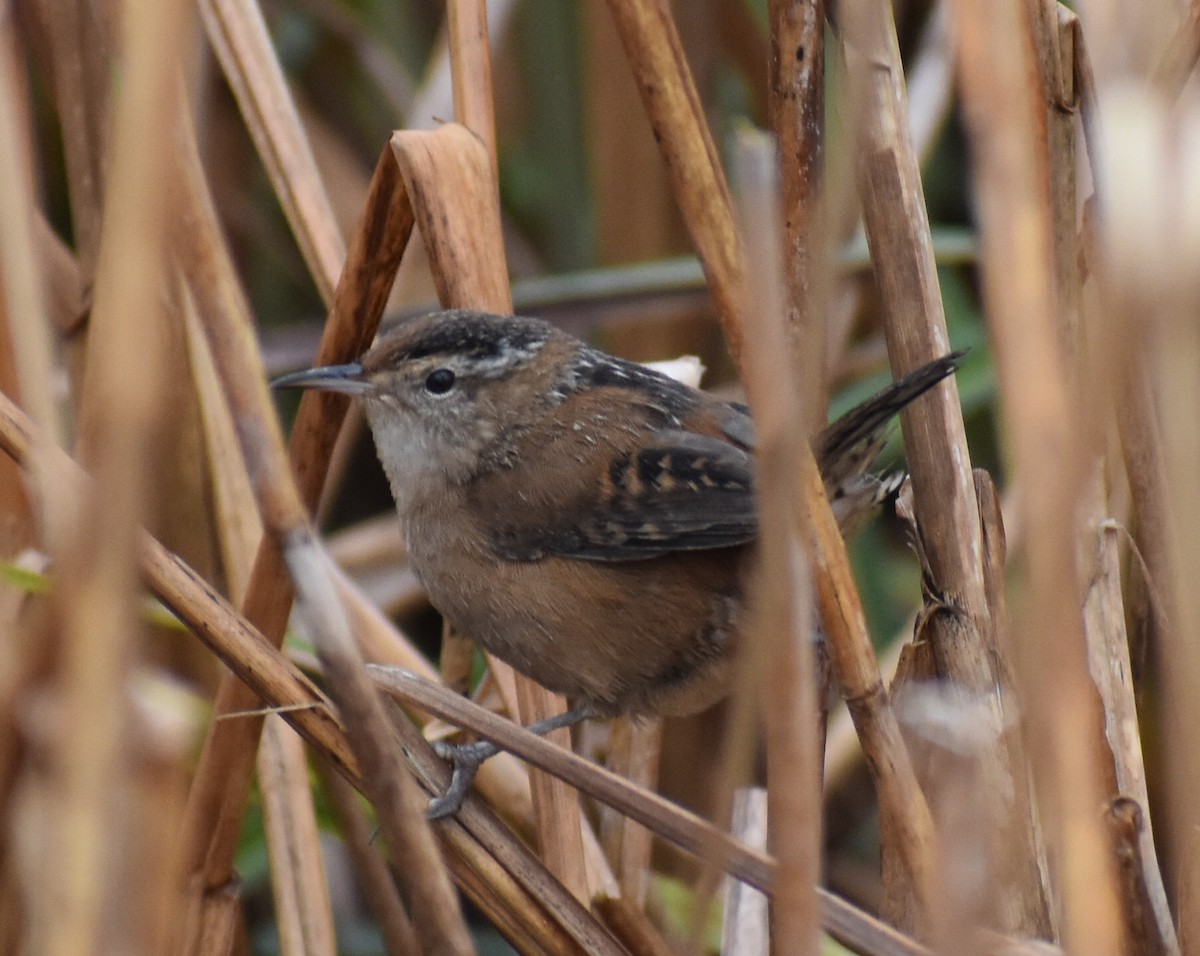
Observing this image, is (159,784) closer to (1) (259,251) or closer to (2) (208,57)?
(2) (208,57)

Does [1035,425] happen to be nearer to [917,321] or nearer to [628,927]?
[917,321]

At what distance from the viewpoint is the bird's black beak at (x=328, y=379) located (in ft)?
7.17

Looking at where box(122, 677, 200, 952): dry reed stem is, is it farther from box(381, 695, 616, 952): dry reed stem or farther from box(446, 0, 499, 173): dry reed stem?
box(446, 0, 499, 173): dry reed stem

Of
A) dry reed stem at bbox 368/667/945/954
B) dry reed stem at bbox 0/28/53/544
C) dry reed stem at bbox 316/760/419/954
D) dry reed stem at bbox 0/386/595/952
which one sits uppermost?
dry reed stem at bbox 0/28/53/544

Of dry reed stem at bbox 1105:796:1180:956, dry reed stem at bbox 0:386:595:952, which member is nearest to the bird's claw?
dry reed stem at bbox 0:386:595:952

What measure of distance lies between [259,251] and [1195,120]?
10.7 ft

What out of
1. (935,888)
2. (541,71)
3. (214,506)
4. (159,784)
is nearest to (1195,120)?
(935,888)

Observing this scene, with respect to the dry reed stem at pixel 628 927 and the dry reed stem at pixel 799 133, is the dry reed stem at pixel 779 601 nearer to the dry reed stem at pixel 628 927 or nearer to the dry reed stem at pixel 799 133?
the dry reed stem at pixel 799 133

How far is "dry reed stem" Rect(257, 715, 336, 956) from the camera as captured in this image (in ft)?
6.79

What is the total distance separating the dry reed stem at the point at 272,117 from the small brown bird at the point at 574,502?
213 mm

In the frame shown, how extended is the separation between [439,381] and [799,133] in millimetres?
957

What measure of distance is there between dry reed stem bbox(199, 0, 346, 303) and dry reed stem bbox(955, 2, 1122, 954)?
1275mm

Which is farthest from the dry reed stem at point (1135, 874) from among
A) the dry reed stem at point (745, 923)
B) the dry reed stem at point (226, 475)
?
the dry reed stem at point (226, 475)

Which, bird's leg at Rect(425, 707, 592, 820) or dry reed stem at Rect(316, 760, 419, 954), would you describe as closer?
bird's leg at Rect(425, 707, 592, 820)
